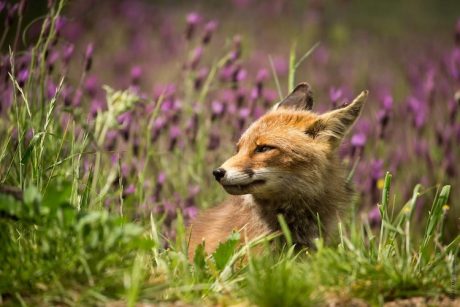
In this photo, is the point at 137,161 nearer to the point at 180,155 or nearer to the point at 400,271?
the point at 180,155

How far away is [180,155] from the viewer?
6105 mm

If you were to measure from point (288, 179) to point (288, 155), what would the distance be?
0.56 ft

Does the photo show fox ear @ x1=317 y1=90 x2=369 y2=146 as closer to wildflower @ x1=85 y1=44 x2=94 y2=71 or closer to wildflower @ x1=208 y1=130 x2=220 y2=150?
wildflower @ x1=208 y1=130 x2=220 y2=150

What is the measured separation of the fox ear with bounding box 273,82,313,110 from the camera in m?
5.24

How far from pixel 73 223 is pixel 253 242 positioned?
111 centimetres

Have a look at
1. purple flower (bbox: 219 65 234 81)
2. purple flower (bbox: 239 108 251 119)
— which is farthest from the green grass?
purple flower (bbox: 219 65 234 81)

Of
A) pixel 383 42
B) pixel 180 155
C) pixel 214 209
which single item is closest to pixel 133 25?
pixel 383 42

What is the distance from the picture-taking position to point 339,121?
468 centimetres

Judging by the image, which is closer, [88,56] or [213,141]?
[88,56]

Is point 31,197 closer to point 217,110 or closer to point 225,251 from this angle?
point 225,251

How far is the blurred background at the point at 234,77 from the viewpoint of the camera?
5.79 metres

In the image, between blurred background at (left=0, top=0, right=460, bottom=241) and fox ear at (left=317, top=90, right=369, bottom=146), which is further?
blurred background at (left=0, top=0, right=460, bottom=241)

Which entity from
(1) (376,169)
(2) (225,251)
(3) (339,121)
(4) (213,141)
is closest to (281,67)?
(4) (213,141)

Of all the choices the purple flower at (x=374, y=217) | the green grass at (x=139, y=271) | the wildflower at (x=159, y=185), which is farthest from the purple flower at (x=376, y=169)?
the green grass at (x=139, y=271)
